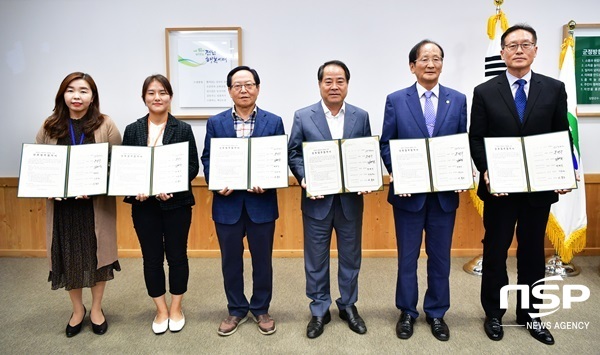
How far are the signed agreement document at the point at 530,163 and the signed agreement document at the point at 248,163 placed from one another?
Answer: 3.69ft

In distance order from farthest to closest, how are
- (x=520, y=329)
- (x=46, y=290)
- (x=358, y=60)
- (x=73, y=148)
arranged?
(x=358, y=60) < (x=46, y=290) < (x=520, y=329) < (x=73, y=148)

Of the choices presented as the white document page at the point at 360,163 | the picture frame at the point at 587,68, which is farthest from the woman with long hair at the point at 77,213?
the picture frame at the point at 587,68

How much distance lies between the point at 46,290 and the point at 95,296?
97cm

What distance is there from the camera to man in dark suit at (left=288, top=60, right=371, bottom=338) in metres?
2.21

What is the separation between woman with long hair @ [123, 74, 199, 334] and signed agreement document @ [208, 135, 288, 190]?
20cm

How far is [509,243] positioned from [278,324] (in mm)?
1466

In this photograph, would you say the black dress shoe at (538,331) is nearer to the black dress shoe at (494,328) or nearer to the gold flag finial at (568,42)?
the black dress shoe at (494,328)

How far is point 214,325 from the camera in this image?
97.8 inches

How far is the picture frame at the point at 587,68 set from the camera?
3469 millimetres

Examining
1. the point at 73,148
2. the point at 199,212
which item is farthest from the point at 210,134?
the point at 199,212

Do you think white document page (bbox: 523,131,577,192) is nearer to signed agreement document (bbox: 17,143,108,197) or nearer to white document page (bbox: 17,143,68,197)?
signed agreement document (bbox: 17,143,108,197)

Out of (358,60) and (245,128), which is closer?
(245,128)

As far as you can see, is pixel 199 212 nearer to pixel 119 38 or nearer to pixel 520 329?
pixel 119 38

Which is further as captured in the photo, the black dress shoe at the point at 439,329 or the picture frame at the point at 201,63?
the picture frame at the point at 201,63
